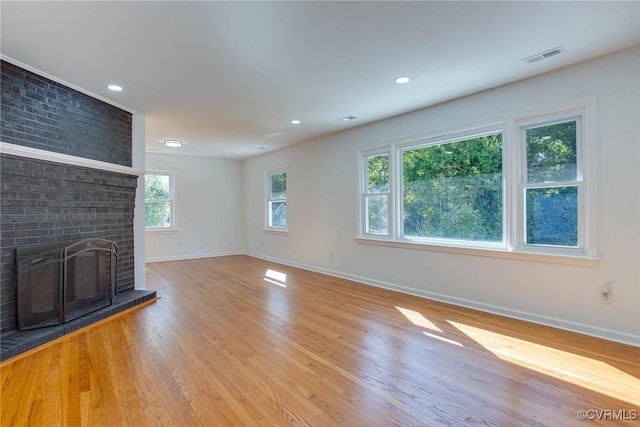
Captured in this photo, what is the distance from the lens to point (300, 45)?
2.51m

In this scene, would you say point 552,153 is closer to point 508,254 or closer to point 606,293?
point 508,254

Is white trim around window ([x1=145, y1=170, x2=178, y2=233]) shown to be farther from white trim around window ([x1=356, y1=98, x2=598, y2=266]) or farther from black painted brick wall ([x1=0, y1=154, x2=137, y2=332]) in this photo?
white trim around window ([x1=356, y1=98, x2=598, y2=266])

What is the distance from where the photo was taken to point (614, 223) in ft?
8.90

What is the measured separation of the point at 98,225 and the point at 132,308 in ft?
3.44

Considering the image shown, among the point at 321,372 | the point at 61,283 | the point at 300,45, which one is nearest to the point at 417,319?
the point at 321,372

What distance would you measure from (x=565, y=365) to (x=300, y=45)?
315 centimetres

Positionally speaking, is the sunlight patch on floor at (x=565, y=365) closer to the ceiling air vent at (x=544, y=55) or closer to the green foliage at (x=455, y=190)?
the green foliage at (x=455, y=190)

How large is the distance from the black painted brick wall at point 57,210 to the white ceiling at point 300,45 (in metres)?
0.94

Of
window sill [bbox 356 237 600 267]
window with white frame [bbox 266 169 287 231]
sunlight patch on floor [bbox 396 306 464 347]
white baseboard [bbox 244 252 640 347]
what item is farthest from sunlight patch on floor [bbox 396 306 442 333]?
window with white frame [bbox 266 169 287 231]

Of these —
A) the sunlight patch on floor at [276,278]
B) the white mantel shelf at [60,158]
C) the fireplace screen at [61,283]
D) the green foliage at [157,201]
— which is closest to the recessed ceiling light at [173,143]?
the green foliage at [157,201]

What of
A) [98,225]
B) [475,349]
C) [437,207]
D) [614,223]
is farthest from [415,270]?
[98,225]

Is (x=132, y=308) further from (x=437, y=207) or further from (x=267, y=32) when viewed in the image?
(x=437, y=207)

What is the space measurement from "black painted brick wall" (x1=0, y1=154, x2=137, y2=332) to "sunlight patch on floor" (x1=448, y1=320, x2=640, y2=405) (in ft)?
13.3

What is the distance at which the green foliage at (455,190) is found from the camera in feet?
11.7
